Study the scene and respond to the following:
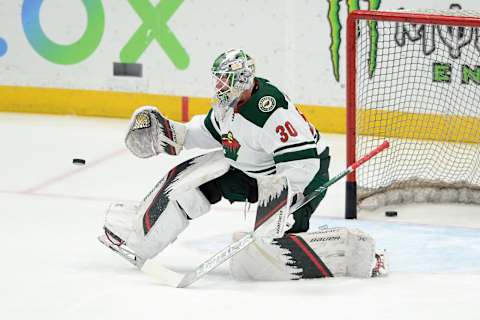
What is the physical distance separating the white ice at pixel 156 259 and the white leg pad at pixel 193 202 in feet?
0.75

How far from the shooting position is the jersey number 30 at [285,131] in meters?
4.00

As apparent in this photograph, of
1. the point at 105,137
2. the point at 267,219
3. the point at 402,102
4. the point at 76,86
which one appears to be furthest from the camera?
the point at 76,86

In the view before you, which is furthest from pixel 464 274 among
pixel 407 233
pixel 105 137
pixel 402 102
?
pixel 105 137

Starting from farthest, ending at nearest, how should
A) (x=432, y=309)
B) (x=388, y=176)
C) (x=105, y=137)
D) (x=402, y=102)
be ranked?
1. (x=105, y=137)
2. (x=402, y=102)
3. (x=388, y=176)
4. (x=432, y=309)

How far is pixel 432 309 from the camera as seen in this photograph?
143 inches

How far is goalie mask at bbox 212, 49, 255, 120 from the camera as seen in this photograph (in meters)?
4.02

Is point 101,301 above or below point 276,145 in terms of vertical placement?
below

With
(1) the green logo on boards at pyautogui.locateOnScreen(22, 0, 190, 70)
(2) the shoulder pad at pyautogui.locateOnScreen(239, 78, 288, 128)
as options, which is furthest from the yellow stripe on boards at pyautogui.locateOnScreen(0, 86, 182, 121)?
(2) the shoulder pad at pyautogui.locateOnScreen(239, 78, 288, 128)

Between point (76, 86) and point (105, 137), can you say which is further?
point (76, 86)

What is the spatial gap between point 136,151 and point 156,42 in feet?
8.73

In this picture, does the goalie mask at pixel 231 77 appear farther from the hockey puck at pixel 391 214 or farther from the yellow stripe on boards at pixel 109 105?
the yellow stripe on boards at pixel 109 105

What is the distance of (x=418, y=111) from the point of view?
20.0 ft

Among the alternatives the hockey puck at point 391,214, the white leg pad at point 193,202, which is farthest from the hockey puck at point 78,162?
the white leg pad at point 193,202

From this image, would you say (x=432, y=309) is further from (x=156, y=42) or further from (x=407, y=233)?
(x=156, y=42)
